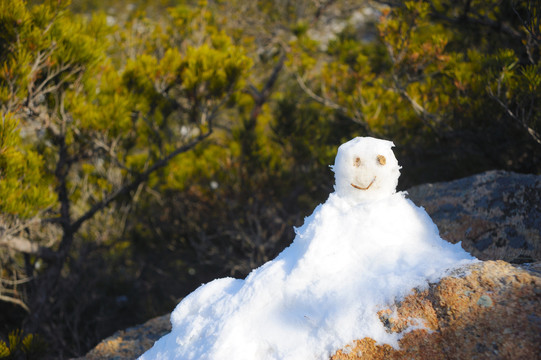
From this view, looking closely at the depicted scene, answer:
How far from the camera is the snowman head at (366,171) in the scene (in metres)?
2.21

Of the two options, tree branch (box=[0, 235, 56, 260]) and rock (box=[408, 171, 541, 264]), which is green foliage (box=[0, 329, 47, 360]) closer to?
tree branch (box=[0, 235, 56, 260])

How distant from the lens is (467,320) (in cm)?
175

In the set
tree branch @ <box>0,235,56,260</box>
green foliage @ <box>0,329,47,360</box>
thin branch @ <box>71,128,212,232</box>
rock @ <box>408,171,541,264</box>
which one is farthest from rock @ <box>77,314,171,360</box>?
rock @ <box>408,171,541,264</box>

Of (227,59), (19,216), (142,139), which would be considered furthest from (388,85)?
(19,216)

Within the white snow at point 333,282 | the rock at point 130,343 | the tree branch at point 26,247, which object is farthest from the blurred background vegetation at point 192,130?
the white snow at point 333,282

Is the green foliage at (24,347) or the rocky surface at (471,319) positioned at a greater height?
the rocky surface at (471,319)

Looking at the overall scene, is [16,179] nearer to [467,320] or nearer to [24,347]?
[24,347]

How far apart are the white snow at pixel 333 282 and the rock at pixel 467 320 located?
0.05 meters

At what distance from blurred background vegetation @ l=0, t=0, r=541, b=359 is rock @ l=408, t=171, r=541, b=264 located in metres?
0.66

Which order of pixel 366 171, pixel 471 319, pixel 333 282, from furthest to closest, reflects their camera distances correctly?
pixel 366 171 < pixel 333 282 < pixel 471 319

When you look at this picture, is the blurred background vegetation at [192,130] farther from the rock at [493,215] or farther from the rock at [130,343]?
the rock at [493,215]

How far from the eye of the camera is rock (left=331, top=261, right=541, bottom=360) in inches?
65.1

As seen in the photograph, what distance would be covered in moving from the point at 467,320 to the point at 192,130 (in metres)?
4.74

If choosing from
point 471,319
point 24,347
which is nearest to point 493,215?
point 471,319
